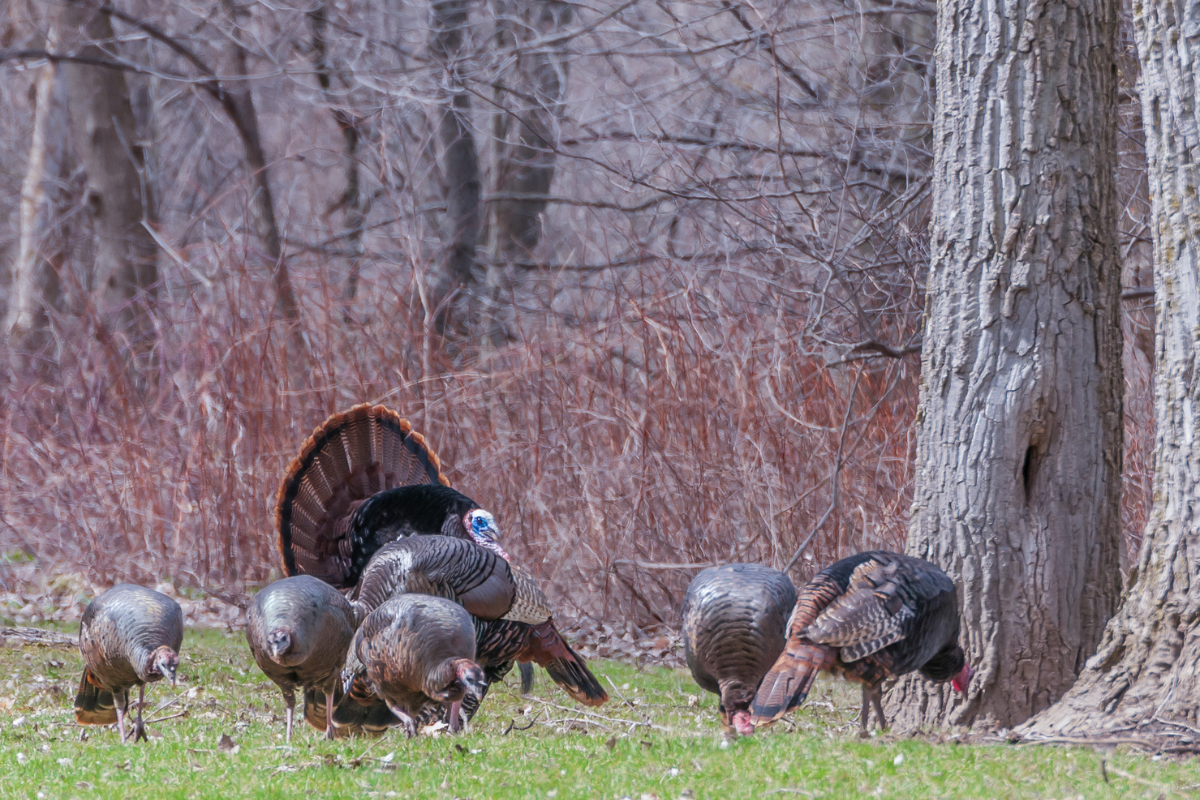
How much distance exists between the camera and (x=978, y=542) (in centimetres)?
595

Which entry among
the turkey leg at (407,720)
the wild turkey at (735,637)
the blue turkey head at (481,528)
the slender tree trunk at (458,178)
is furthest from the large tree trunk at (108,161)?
the wild turkey at (735,637)

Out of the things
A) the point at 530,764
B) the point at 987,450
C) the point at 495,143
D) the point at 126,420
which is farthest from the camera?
the point at 495,143

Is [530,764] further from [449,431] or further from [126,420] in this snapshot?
[126,420]

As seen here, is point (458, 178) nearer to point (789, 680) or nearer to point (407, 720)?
point (407, 720)

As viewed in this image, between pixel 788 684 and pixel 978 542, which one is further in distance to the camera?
pixel 978 542

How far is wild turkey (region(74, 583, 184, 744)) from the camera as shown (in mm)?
5766

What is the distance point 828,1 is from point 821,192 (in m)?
2.74

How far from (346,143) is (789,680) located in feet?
45.0

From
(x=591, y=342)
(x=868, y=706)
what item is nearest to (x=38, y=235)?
(x=591, y=342)

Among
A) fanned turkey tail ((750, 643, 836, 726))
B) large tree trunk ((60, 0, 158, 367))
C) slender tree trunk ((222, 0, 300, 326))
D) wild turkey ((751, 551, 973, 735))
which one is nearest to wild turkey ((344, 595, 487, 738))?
fanned turkey tail ((750, 643, 836, 726))

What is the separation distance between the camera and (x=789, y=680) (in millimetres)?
5219

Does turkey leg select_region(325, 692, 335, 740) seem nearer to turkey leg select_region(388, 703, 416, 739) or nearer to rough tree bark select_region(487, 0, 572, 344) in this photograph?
turkey leg select_region(388, 703, 416, 739)

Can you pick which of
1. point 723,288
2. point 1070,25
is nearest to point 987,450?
point 1070,25

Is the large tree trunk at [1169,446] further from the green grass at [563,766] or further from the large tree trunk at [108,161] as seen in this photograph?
the large tree trunk at [108,161]
